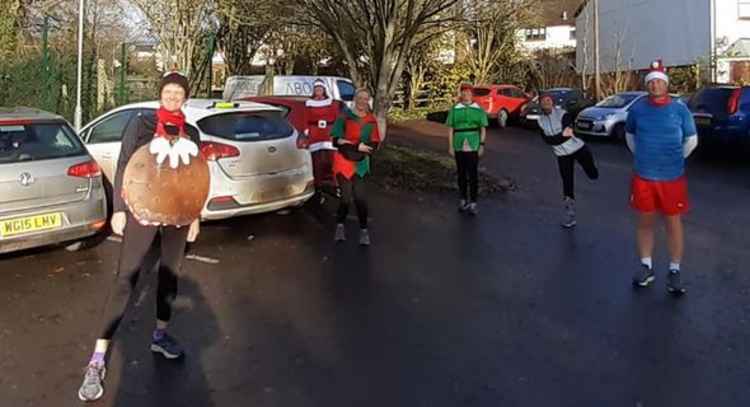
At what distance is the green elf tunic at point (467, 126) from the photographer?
31.9 ft

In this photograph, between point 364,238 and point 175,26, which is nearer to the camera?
point 364,238

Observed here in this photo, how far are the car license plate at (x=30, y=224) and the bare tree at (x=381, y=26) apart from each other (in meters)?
6.52

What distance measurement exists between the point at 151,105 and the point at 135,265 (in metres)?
Answer: 4.79

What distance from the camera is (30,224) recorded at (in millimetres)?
6703

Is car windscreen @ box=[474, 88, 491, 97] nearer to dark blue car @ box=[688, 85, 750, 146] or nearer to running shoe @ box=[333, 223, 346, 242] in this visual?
dark blue car @ box=[688, 85, 750, 146]

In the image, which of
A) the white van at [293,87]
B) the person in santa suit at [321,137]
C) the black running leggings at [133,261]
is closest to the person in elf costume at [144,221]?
the black running leggings at [133,261]

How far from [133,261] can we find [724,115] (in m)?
14.8

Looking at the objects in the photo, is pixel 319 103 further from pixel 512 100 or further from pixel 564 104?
pixel 512 100

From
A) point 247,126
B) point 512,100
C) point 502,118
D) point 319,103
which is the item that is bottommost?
point 247,126

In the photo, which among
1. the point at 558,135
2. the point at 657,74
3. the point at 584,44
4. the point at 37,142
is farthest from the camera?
the point at 584,44

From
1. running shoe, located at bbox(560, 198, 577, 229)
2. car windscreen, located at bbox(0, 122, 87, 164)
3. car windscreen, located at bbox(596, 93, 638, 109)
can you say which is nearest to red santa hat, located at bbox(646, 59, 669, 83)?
running shoe, located at bbox(560, 198, 577, 229)

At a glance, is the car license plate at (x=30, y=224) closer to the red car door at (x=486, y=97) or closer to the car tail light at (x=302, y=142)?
the car tail light at (x=302, y=142)

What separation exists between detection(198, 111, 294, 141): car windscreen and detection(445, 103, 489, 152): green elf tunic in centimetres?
221

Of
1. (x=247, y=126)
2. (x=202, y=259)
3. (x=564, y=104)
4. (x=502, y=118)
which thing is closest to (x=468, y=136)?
(x=247, y=126)
